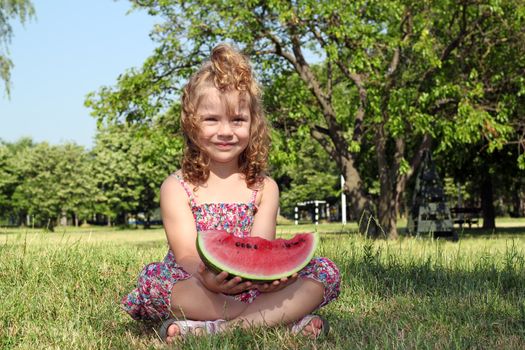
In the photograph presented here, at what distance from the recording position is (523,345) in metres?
3.03

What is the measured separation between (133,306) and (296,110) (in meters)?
13.5

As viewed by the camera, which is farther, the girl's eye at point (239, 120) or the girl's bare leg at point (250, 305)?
the girl's eye at point (239, 120)

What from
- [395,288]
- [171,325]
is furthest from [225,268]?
[395,288]

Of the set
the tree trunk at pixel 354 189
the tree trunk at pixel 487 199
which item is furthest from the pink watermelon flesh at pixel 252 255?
the tree trunk at pixel 487 199

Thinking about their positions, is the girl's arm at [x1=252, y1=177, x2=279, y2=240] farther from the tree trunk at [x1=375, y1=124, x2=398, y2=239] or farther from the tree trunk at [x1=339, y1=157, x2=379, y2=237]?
the tree trunk at [x1=339, y1=157, x2=379, y2=237]

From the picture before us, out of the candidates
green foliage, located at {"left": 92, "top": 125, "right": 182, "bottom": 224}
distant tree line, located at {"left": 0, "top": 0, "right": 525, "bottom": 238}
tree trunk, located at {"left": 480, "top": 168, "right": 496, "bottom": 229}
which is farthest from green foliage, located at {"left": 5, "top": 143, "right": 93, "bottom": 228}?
distant tree line, located at {"left": 0, "top": 0, "right": 525, "bottom": 238}

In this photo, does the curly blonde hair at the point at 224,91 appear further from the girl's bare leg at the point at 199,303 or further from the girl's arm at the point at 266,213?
the girl's bare leg at the point at 199,303

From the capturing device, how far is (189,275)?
353 centimetres

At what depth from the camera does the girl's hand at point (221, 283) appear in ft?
10.3

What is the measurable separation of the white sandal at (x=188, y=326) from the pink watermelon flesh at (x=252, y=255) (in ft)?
1.31

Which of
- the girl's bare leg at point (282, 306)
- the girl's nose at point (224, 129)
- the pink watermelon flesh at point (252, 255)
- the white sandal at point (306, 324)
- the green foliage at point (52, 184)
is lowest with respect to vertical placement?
the white sandal at point (306, 324)

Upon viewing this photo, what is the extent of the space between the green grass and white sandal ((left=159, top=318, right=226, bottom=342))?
0.07 m

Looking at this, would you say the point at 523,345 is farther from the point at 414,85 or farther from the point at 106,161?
the point at 106,161

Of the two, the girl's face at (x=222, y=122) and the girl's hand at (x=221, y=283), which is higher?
the girl's face at (x=222, y=122)
